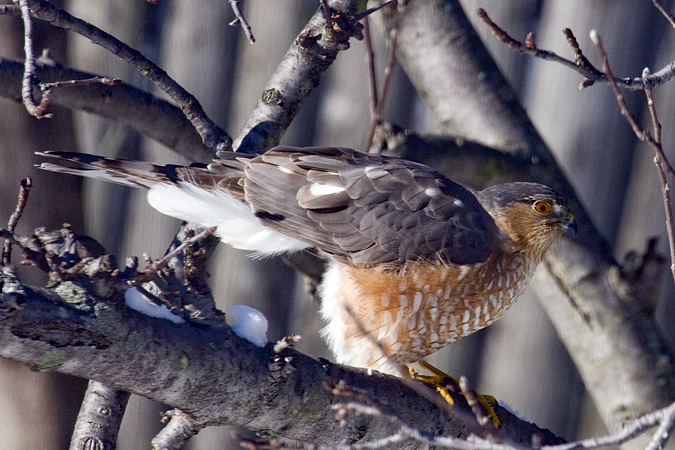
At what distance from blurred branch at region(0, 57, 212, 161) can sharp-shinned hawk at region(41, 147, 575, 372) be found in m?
0.31

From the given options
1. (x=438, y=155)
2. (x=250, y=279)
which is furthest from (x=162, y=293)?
(x=250, y=279)

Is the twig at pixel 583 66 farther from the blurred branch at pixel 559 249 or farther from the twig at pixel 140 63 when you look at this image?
the blurred branch at pixel 559 249

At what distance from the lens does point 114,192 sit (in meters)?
4.38

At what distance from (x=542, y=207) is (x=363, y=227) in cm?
88

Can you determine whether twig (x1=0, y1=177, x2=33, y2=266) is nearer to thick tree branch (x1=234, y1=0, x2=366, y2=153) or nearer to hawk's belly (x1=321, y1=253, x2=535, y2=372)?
thick tree branch (x1=234, y1=0, x2=366, y2=153)

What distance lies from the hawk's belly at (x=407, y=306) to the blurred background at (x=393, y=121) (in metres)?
1.33

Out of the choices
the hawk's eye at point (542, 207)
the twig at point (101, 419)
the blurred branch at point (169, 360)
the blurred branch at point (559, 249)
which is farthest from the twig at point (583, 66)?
the twig at point (101, 419)

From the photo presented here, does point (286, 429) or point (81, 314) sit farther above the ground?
point (81, 314)

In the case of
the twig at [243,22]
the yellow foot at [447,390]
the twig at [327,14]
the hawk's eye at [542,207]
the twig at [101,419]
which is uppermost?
the twig at [327,14]

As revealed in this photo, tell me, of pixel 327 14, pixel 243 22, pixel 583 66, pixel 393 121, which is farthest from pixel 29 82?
pixel 393 121

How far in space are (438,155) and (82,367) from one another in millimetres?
1983

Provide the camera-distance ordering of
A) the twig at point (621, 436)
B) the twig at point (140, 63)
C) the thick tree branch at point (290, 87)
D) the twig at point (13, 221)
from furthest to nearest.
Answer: the thick tree branch at point (290, 87) < the twig at point (140, 63) < the twig at point (13, 221) < the twig at point (621, 436)

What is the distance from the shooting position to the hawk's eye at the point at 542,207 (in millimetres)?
3166

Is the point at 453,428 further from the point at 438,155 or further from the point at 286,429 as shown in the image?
the point at 438,155
